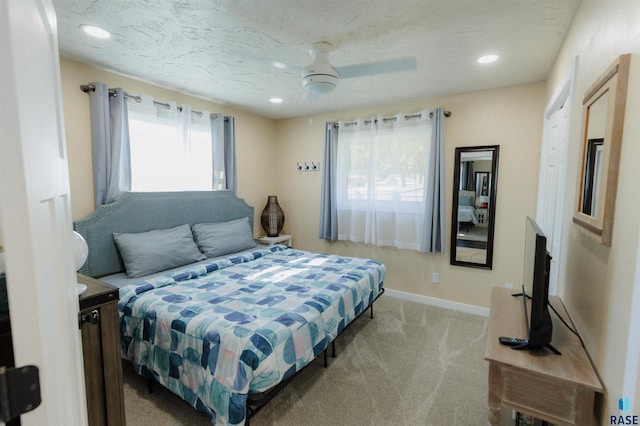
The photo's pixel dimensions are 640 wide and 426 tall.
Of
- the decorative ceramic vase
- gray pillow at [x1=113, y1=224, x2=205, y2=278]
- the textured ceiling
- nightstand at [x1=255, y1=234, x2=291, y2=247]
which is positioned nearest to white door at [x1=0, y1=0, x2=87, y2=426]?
the textured ceiling

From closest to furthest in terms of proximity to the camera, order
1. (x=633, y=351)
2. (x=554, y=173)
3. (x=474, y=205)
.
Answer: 1. (x=633, y=351)
2. (x=554, y=173)
3. (x=474, y=205)

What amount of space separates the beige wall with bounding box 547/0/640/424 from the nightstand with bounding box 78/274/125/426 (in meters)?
1.98

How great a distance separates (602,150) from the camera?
116 centimetres

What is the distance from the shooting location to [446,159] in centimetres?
345

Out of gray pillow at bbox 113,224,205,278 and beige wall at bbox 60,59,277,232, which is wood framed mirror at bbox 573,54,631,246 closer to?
gray pillow at bbox 113,224,205,278

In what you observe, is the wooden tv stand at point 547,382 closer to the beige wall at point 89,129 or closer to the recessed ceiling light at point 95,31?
the recessed ceiling light at point 95,31

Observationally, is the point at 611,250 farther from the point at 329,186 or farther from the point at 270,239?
the point at 270,239

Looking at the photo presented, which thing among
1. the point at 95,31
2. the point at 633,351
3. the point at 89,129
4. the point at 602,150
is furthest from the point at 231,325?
the point at 89,129

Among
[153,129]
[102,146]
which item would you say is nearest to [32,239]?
[102,146]

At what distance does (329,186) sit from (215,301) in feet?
8.19

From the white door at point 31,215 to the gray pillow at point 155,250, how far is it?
204cm

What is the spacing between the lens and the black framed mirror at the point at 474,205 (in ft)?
10.6

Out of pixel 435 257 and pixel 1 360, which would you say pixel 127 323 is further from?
pixel 435 257

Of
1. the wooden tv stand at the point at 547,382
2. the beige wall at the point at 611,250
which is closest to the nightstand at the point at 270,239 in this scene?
the wooden tv stand at the point at 547,382
